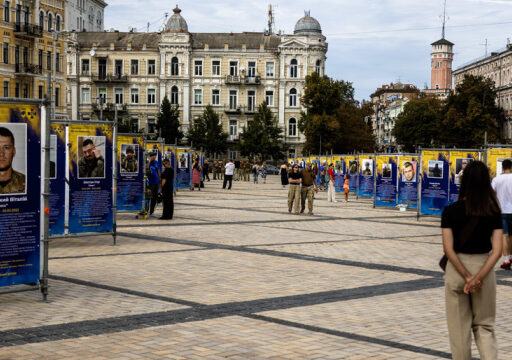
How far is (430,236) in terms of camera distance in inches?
736

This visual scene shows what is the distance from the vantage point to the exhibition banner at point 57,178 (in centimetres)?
1451

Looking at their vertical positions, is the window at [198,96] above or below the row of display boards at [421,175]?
above

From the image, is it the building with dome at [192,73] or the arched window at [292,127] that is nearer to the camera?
the building with dome at [192,73]

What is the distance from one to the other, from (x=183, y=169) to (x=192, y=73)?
53692 mm

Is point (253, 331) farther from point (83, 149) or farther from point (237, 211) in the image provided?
point (237, 211)

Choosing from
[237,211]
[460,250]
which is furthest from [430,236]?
[460,250]

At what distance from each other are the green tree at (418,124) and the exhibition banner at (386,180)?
250 feet

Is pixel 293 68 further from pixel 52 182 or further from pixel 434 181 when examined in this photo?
pixel 52 182

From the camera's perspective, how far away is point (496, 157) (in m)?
18.4

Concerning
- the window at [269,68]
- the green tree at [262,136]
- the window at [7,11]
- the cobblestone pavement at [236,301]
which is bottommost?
the cobblestone pavement at [236,301]

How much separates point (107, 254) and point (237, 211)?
11739 millimetres

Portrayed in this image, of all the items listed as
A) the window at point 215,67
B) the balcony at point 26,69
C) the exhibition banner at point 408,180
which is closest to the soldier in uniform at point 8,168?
the exhibition banner at point 408,180

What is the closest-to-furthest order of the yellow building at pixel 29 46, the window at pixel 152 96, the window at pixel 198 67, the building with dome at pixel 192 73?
the yellow building at pixel 29 46 → the building with dome at pixel 192 73 → the window at pixel 198 67 → the window at pixel 152 96

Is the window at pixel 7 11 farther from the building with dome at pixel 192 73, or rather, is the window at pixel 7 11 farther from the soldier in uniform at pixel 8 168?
the soldier in uniform at pixel 8 168
